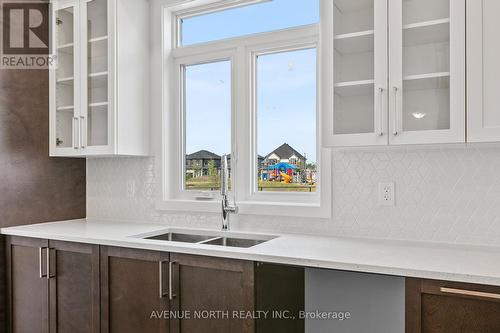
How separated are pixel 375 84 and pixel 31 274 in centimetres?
219

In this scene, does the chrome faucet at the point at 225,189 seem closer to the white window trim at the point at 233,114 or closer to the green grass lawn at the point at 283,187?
Result: the white window trim at the point at 233,114

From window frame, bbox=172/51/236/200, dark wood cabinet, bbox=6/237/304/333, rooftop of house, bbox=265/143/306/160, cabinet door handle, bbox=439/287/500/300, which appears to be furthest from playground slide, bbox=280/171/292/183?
cabinet door handle, bbox=439/287/500/300

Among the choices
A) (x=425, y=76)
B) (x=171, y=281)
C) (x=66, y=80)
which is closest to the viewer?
(x=425, y=76)

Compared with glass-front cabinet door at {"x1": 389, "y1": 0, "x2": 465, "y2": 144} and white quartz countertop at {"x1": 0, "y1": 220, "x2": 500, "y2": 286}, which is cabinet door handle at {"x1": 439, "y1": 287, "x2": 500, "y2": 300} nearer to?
white quartz countertop at {"x1": 0, "y1": 220, "x2": 500, "y2": 286}

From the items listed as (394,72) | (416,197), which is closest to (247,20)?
(394,72)

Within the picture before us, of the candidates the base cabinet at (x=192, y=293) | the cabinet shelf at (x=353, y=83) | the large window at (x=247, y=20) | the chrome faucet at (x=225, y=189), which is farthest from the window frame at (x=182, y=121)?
the cabinet shelf at (x=353, y=83)

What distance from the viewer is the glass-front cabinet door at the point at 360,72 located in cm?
183

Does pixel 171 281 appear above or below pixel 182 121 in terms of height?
below

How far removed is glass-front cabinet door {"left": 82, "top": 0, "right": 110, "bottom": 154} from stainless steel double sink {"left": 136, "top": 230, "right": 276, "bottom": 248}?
26.2 inches

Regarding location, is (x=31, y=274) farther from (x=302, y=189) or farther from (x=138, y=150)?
(x=302, y=189)

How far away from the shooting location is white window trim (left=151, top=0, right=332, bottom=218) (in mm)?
2359

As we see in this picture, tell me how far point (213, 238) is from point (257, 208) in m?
0.31

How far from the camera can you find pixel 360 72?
190 cm

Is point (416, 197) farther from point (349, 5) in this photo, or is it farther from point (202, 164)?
point (202, 164)
